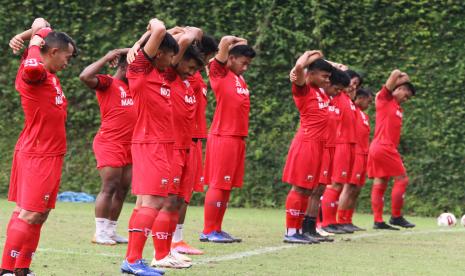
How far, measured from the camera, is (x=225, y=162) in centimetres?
1095

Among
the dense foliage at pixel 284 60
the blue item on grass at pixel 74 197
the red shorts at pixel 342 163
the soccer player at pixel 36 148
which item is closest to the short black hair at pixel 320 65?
the red shorts at pixel 342 163

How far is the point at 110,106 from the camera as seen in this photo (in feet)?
34.4

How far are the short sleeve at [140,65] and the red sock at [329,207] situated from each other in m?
5.44

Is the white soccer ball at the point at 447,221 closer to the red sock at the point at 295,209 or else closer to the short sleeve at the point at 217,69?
the red sock at the point at 295,209

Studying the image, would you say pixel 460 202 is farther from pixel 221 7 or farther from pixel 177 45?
pixel 177 45

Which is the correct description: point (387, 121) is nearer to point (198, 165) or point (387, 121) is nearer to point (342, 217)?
point (342, 217)

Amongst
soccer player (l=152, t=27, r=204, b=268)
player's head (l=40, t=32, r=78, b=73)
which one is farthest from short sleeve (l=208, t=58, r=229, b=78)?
player's head (l=40, t=32, r=78, b=73)

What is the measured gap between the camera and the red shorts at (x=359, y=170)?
43.5ft

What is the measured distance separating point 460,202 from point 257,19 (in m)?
4.76

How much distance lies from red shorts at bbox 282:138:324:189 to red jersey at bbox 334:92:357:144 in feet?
5.82

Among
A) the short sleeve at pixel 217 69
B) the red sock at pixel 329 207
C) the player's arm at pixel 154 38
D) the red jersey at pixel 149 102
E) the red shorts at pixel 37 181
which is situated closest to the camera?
the red shorts at pixel 37 181

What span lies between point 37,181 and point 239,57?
4.30 meters

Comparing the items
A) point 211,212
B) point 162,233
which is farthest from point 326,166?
point 162,233

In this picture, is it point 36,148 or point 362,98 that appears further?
point 362,98
